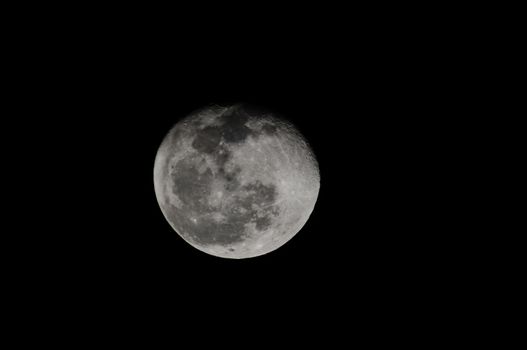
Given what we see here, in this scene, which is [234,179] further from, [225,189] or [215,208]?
[215,208]

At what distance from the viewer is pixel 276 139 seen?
3402 mm

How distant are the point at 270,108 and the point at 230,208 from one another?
1.16 metres

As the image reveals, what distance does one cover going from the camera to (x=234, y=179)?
3199 millimetres

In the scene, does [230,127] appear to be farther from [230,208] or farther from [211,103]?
[230,208]

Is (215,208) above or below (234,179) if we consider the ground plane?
below

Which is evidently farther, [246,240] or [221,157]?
[246,240]

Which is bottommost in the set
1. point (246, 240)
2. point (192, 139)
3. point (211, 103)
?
point (246, 240)

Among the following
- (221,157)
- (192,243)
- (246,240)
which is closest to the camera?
(221,157)

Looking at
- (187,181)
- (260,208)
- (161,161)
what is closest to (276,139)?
(260,208)

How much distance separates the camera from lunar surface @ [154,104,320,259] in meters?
3.22

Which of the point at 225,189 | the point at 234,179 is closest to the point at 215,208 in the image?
the point at 225,189

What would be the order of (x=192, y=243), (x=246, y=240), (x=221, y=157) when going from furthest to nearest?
(x=192, y=243), (x=246, y=240), (x=221, y=157)

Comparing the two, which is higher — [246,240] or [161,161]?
[161,161]

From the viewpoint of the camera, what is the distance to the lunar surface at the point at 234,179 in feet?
10.6
